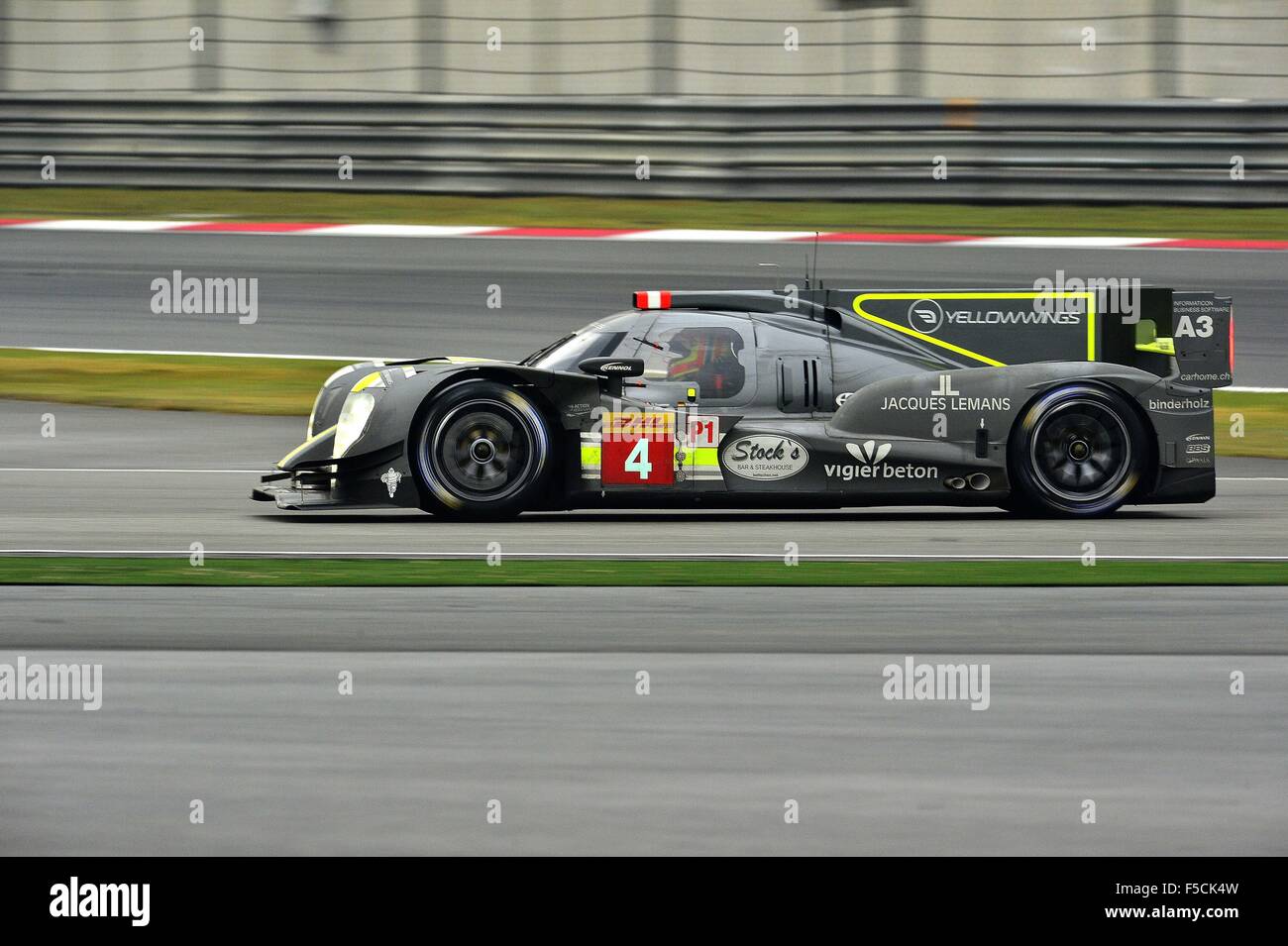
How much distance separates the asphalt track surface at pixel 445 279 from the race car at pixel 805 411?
547 centimetres

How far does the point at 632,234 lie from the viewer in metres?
19.4

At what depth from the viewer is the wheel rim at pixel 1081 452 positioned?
10250 millimetres

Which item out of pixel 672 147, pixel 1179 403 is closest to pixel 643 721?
pixel 1179 403

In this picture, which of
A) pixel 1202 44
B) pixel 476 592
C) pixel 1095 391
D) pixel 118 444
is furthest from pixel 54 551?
pixel 1202 44

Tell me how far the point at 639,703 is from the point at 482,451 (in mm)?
4107

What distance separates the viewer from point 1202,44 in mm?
20156

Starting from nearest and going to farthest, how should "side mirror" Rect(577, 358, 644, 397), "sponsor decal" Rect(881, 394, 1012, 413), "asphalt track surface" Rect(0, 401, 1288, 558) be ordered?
1. "asphalt track surface" Rect(0, 401, 1288, 558)
2. "side mirror" Rect(577, 358, 644, 397)
3. "sponsor decal" Rect(881, 394, 1012, 413)

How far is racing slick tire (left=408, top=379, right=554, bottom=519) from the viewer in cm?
1001

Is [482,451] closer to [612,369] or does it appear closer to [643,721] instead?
[612,369]

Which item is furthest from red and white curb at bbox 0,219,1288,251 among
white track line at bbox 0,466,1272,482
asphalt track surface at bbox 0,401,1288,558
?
white track line at bbox 0,466,1272,482

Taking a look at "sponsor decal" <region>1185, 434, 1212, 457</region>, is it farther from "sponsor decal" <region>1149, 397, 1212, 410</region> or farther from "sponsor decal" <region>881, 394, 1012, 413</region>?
"sponsor decal" <region>881, 394, 1012, 413</region>

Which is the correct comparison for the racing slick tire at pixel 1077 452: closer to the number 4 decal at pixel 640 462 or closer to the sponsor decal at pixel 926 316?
the sponsor decal at pixel 926 316

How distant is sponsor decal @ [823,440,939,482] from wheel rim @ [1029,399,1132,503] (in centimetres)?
68

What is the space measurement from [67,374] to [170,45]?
9.04 metres
